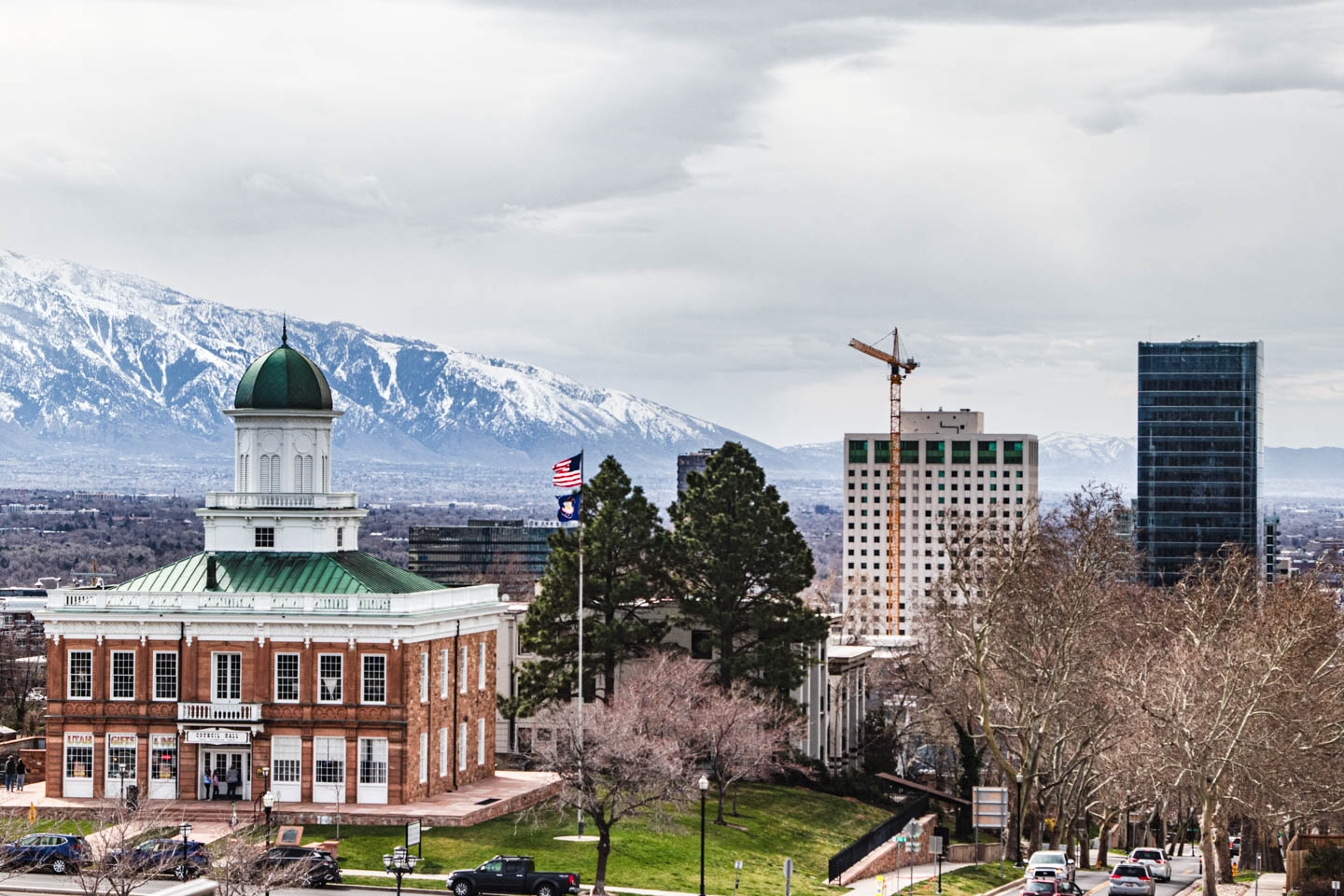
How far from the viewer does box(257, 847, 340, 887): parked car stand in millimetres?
59691

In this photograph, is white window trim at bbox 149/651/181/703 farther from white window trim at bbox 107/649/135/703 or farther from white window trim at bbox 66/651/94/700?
white window trim at bbox 66/651/94/700

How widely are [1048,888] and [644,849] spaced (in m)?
16.0

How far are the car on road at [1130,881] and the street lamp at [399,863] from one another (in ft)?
83.1

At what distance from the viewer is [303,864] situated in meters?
60.1

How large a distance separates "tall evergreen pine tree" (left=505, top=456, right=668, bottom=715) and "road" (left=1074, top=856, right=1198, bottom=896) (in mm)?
24442

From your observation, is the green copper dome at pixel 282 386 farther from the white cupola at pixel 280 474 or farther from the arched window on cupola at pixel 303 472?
the arched window on cupola at pixel 303 472

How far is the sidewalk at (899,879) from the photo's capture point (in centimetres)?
7631

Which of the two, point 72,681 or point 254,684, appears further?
point 72,681

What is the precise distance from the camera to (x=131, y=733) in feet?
270

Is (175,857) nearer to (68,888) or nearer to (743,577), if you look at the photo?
(68,888)

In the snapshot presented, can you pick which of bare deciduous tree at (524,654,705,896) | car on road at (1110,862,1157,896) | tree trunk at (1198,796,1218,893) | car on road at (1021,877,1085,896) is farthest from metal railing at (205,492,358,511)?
tree trunk at (1198,796,1218,893)

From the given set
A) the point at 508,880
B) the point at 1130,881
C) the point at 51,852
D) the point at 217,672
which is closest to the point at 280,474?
the point at 217,672

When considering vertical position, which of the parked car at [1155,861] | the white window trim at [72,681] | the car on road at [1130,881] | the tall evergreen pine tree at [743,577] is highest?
the tall evergreen pine tree at [743,577]

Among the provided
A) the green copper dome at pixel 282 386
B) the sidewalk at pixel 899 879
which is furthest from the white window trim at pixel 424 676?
the sidewalk at pixel 899 879
